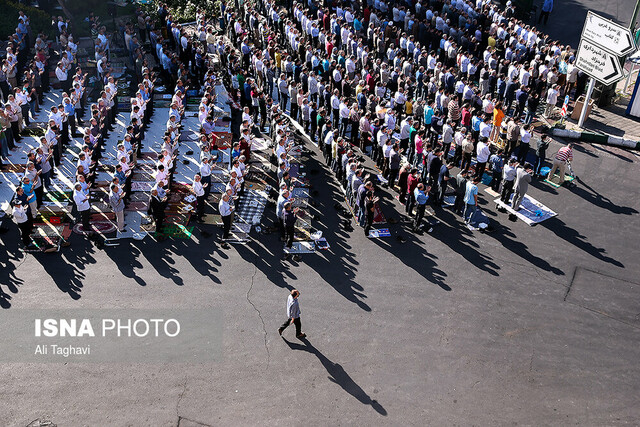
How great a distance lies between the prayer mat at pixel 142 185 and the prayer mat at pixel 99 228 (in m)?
2.22

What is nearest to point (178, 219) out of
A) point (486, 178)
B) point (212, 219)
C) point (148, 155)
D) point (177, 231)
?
point (177, 231)

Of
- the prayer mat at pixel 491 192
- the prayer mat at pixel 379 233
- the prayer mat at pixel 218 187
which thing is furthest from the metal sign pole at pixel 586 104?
the prayer mat at pixel 218 187

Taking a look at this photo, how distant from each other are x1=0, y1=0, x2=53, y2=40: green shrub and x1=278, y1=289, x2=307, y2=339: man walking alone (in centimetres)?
2568

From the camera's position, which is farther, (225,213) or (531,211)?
(531,211)

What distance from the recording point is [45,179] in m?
21.6

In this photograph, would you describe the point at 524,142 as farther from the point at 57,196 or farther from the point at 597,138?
the point at 57,196

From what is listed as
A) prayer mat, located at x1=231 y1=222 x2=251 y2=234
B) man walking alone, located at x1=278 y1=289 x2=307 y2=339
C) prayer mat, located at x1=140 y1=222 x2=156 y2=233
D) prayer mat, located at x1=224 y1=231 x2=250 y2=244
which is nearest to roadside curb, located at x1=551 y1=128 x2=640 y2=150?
prayer mat, located at x1=231 y1=222 x2=251 y2=234

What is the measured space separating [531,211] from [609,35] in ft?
29.1

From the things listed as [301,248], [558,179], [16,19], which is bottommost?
[301,248]

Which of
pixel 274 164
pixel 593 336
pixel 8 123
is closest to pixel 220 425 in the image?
pixel 593 336

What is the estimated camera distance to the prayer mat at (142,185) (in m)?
22.0

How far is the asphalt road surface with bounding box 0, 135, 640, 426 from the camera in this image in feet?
46.9

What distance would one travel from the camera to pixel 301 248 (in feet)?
63.2

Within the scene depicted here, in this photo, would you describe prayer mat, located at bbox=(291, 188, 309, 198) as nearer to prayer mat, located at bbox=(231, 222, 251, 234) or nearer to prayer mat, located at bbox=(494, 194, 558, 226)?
prayer mat, located at bbox=(231, 222, 251, 234)
